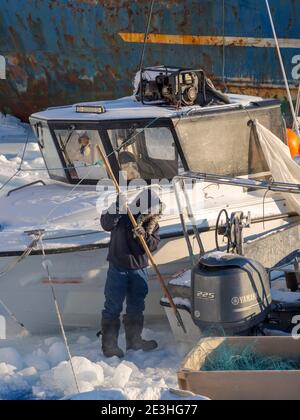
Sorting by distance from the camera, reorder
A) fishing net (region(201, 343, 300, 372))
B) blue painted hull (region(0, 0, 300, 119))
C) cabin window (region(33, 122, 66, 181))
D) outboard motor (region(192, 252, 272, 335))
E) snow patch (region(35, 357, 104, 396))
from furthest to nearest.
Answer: blue painted hull (region(0, 0, 300, 119)) < cabin window (region(33, 122, 66, 181)) < snow patch (region(35, 357, 104, 396)) < outboard motor (region(192, 252, 272, 335)) < fishing net (region(201, 343, 300, 372))

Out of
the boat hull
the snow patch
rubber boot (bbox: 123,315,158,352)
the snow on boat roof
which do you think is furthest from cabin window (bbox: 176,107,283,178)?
the snow patch

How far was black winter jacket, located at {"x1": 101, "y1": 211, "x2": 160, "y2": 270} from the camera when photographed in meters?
6.66

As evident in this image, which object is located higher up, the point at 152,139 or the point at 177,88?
the point at 177,88

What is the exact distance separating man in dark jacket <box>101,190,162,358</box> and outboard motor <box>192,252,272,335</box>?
2.38 feet

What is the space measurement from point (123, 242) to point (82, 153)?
1.42 metres

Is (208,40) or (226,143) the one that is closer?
(226,143)

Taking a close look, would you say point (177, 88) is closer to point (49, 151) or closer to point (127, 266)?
point (49, 151)

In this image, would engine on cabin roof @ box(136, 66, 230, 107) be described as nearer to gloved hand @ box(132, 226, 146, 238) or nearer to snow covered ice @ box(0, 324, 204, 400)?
gloved hand @ box(132, 226, 146, 238)

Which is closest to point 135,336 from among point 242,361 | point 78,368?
point 78,368

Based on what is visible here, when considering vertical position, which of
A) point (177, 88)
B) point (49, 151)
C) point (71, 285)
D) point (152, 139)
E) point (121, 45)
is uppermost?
point (177, 88)

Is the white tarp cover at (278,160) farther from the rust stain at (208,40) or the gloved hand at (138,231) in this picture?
the rust stain at (208,40)

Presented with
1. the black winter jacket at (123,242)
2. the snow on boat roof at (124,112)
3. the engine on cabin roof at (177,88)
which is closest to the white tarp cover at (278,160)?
the snow on boat roof at (124,112)

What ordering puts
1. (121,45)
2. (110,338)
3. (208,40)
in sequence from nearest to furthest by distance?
1. (110,338)
2. (208,40)
3. (121,45)

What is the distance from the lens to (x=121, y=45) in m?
14.8
